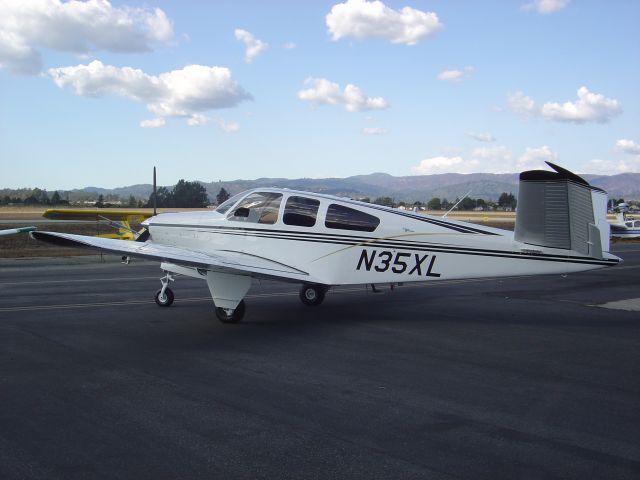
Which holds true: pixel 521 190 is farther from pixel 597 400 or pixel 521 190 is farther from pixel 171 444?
pixel 171 444

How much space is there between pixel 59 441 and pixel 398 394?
136 inches

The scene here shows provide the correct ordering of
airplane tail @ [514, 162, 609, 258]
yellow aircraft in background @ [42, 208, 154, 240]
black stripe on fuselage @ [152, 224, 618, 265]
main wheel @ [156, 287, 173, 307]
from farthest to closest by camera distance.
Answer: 1. yellow aircraft in background @ [42, 208, 154, 240]
2. main wheel @ [156, 287, 173, 307]
3. black stripe on fuselage @ [152, 224, 618, 265]
4. airplane tail @ [514, 162, 609, 258]

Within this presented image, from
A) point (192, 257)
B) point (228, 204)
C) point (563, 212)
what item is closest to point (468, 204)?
point (228, 204)

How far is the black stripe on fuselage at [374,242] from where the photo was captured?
408 inches

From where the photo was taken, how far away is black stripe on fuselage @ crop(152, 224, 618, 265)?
10359 millimetres

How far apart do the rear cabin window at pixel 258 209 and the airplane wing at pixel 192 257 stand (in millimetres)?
706

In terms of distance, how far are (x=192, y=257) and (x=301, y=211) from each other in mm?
2435

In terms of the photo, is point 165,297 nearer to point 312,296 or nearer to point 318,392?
point 312,296

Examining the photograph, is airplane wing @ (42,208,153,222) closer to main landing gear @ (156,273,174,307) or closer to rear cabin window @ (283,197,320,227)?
main landing gear @ (156,273,174,307)

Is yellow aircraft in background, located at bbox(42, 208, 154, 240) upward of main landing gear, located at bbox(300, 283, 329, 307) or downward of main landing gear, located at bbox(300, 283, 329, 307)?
upward

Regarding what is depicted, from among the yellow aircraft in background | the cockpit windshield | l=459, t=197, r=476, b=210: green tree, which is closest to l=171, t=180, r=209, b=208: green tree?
the yellow aircraft in background

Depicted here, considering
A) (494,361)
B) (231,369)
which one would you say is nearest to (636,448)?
(494,361)

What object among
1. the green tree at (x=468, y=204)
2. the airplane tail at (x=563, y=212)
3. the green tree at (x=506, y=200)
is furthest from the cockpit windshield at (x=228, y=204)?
the green tree at (x=468, y=204)

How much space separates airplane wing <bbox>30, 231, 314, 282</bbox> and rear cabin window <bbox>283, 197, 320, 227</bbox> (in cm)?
86
